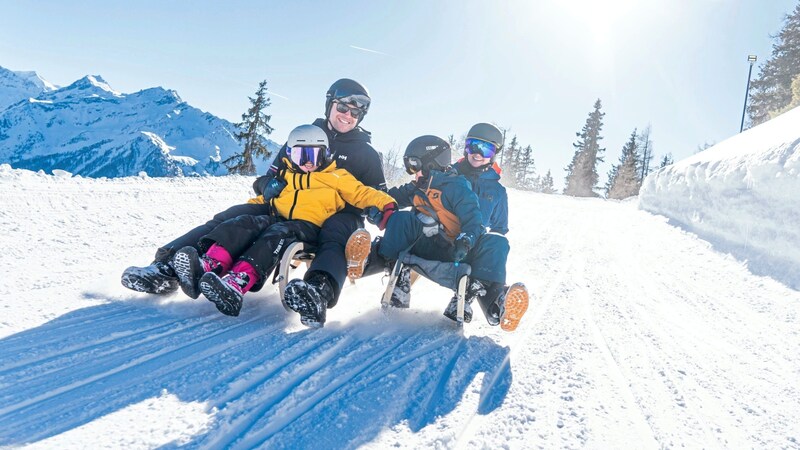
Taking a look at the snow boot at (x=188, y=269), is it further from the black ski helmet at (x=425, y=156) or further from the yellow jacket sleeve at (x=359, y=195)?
the black ski helmet at (x=425, y=156)

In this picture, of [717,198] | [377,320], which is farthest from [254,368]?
[717,198]

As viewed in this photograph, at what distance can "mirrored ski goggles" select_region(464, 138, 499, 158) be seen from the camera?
4.05 metres

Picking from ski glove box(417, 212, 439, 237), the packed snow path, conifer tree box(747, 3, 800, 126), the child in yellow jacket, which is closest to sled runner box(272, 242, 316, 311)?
the child in yellow jacket

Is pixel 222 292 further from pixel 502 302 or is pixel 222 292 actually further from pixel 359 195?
pixel 502 302

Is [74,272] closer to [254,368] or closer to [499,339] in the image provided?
[254,368]

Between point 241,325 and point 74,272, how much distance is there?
1.58m

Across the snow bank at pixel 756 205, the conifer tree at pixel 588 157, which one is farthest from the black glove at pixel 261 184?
the conifer tree at pixel 588 157

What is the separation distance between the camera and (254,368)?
2053 mm

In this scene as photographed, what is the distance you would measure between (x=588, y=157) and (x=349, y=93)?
45.4 metres

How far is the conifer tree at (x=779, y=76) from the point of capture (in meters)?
27.9

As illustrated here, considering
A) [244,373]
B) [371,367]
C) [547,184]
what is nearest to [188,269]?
[244,373]

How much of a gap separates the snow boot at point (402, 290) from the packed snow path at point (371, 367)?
175 millimetres

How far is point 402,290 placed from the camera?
315cm

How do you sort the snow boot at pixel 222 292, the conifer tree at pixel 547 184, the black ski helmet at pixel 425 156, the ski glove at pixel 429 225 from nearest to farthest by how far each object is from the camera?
the snow boot at pixel 222 292
the ski glove at pixel 429 225
the black ski helmet at pixel 425 156
the conifer tree at pixel 547 184
